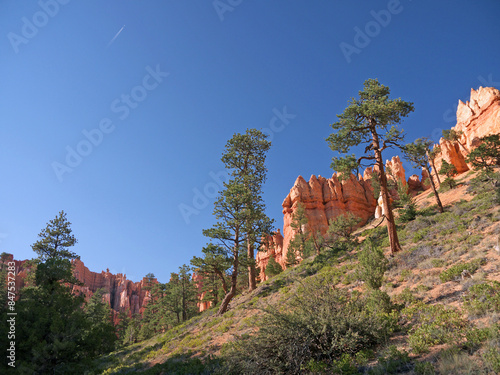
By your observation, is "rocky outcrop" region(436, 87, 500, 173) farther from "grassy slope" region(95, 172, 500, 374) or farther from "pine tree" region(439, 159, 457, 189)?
"grassy slope" region(95, 172, 500, 374)

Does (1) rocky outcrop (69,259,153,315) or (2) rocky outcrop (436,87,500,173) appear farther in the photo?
(1) rocky outcrop (69,259,153,315)

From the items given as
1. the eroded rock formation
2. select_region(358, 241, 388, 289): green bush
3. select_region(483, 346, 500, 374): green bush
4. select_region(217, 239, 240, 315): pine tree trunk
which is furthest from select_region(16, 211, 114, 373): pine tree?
the eroded rock formation

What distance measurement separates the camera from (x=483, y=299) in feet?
22.6

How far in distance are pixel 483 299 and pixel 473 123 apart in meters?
68.2

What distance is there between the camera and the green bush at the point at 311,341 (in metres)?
6.55

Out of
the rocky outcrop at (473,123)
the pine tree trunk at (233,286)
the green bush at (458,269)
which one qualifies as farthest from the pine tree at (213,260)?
the rocky outcrop at (473,123)

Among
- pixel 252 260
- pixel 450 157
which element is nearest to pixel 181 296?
pixel 252 260

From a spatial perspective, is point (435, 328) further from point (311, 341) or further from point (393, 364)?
point (311, 341)

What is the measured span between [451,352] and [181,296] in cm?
4081

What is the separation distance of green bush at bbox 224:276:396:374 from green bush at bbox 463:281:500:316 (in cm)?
199

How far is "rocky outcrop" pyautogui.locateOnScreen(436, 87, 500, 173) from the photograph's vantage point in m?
52.0

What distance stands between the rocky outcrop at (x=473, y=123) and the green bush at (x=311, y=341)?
6102 cm

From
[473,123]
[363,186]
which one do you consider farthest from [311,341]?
[473,123]

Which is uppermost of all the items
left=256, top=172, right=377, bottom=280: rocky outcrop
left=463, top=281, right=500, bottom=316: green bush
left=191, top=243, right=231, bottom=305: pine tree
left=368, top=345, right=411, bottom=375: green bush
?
left=256, top=172, right=377, bottom=280: rocky outcrop
